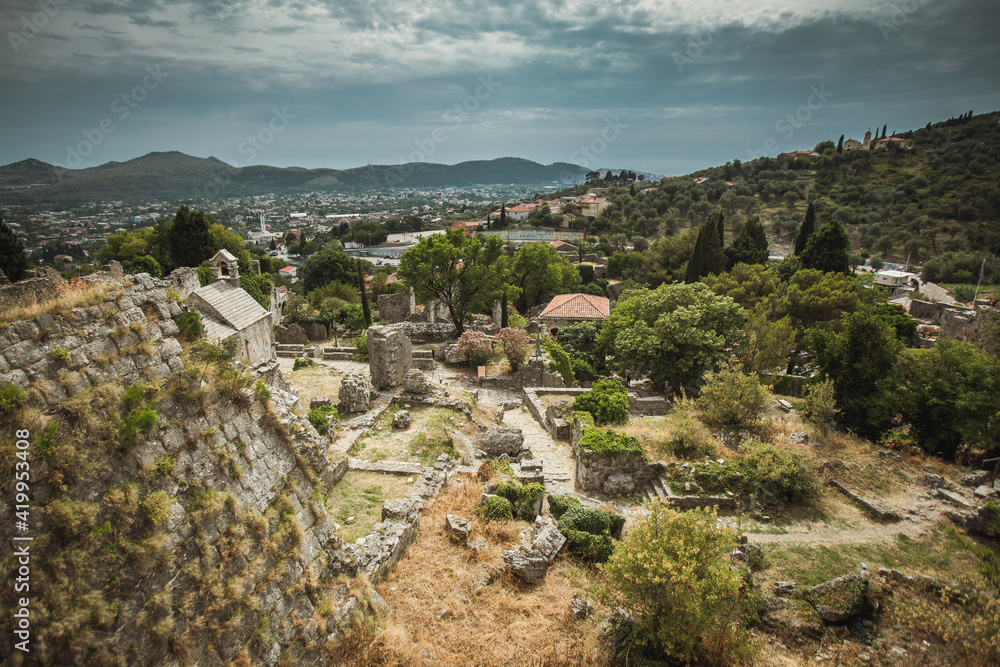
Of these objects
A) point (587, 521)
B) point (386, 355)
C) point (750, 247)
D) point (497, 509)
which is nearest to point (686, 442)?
point (587, 521)

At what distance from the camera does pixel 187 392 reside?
5.25m

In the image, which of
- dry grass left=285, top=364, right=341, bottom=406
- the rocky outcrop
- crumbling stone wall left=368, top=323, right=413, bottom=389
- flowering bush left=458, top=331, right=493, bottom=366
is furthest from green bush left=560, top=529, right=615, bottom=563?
flowering bush left=458, top=331, right=493, bottom=366

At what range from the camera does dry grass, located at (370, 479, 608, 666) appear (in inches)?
272

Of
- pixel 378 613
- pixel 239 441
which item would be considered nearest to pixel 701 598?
pixel 378 613

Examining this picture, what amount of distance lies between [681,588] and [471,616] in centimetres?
338

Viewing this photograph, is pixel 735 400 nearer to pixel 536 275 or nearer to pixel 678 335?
pixel 678 335

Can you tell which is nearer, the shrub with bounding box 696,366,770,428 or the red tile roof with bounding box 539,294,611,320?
the shrub with bounding box 696,366,770,428

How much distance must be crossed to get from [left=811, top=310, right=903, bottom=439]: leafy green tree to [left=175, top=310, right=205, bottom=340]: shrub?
20.4 m

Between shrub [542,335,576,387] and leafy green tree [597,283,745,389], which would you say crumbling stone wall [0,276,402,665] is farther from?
leafy green tree [597,283,745,389]

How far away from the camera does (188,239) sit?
35406mm

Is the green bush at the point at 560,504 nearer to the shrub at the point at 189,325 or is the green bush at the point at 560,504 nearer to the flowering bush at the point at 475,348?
the shrub at the point at 189,325

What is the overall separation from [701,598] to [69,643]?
752 cm

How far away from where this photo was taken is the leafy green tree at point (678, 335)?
841 inches

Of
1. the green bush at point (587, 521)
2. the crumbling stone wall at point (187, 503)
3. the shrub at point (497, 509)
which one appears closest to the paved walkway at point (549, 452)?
the green bush at point (587, 521)
